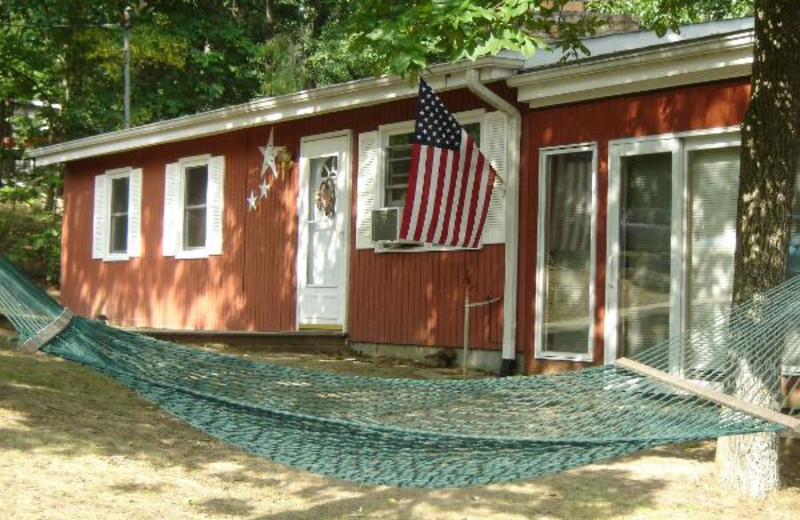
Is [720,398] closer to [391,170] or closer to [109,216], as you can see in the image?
[391,170]

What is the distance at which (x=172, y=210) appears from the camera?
45.9 ft

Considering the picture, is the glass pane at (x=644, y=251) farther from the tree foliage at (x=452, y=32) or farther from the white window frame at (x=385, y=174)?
the tree foliage at (x=452, y=32)

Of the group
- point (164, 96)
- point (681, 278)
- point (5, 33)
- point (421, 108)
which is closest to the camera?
point (681, 278)

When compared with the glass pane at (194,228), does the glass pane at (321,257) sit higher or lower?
lower

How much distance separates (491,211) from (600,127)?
147 centimetres

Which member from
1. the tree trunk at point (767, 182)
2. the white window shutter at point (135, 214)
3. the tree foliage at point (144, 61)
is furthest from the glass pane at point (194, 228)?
the tree trunk at point (767, 182)

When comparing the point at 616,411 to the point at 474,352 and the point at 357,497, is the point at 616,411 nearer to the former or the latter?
the point at 357,497

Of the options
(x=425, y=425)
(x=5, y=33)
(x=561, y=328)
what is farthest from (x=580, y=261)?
(x=5, y=33)

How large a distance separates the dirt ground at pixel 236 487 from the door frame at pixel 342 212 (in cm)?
489

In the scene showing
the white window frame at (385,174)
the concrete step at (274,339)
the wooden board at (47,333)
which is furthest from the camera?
the concrete step at (274,339)

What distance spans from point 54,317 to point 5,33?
18.0 meters

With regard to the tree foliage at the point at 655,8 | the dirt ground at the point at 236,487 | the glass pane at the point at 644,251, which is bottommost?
the dirt ground at the point at 236,487

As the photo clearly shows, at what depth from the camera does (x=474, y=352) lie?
995 cm

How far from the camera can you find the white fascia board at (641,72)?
25.2 ft
